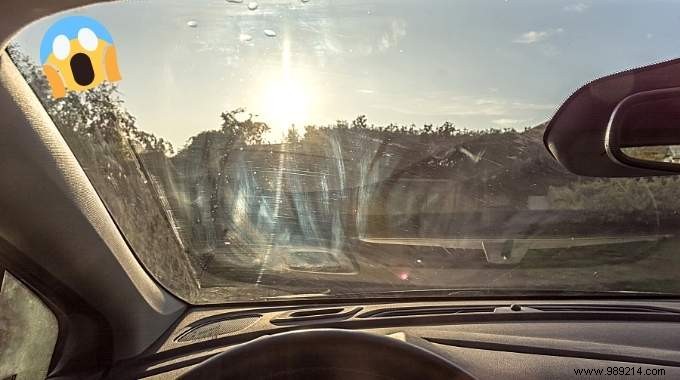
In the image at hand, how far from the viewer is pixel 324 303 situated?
4.24 m

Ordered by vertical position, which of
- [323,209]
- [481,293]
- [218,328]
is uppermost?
[323,209]

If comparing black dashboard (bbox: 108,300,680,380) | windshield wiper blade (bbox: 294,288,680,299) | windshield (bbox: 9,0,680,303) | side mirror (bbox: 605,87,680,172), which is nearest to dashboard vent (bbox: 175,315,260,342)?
black dashboard (bbox: 108,300,680,380)

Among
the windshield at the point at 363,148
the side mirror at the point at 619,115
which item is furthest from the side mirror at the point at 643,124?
the windshield at the point at 363,148

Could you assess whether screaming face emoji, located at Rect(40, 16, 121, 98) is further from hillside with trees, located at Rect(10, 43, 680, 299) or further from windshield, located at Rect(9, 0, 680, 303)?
hillside with trees, located at Rect(10, 43, 680, 299)

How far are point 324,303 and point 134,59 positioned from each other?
1724mm

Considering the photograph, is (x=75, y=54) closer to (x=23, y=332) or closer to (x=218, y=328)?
(x=23, y=332)

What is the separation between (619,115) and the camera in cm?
242

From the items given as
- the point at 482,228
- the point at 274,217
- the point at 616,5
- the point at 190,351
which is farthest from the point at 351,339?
the point at 616,5

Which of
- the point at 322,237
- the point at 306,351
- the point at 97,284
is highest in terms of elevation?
the point at 322,237

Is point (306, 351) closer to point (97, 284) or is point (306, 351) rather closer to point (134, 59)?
point (97, 284)

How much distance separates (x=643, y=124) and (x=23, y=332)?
9.00ft

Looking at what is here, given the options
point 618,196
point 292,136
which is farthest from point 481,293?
point 292,136

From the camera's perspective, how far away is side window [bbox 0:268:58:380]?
10.5 feet

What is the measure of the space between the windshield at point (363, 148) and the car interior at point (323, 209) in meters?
0.01
